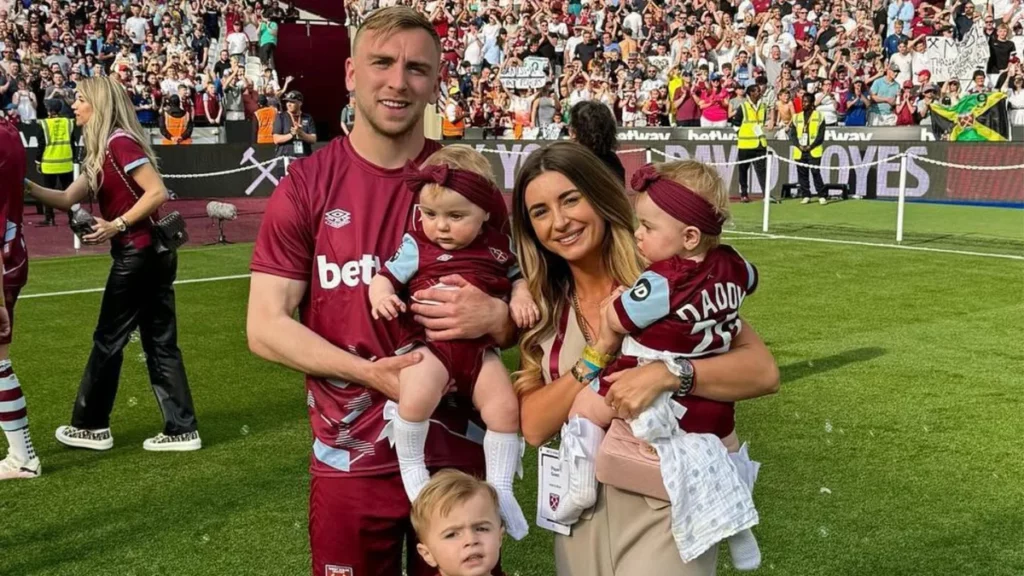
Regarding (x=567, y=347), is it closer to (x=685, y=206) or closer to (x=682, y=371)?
(x=682, y=371)

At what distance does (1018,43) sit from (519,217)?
2524cm

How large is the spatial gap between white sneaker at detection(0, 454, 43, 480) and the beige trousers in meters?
4.43

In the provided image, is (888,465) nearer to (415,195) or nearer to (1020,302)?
(415,195)

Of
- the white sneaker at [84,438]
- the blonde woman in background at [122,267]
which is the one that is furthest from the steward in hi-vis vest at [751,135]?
the white sneaker at [84,438]

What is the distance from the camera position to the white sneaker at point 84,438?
681 centimetres

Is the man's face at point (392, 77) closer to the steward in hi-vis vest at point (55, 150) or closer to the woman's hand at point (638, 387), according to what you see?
the woman's hand at point (638, 387)

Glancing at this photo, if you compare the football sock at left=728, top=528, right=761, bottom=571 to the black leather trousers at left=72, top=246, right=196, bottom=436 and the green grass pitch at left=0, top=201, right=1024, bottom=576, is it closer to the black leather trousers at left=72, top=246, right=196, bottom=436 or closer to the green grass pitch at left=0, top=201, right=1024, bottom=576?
the green grass pitch at left=0, top=201, right=1024, bottom=576

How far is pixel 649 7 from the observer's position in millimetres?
29719

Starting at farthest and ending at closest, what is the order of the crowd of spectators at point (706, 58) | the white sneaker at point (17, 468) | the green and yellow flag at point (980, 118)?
the crowd of spectators at point (706, 58)
the green and yellow flag at point (980, 118)
the white sneaker at point (17, 468)

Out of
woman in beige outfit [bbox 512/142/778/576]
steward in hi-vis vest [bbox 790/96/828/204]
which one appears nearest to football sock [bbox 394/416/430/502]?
woman in beige outfit [bbox 512/142/778/576]

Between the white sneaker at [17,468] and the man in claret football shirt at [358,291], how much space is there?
388 cm

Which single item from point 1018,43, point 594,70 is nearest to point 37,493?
point 594,70

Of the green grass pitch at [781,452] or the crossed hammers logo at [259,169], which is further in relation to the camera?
the crossed hammers logo at [259,169]

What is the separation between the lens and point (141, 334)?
6.73 metres
